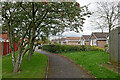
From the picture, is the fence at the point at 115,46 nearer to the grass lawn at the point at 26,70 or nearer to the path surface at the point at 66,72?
the path surface at the point at 66,72

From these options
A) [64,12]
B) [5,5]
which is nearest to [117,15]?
[64,12]

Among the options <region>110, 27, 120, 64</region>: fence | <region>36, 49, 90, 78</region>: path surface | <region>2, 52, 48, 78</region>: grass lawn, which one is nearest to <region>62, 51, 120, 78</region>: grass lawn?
<region>36, 49, 90, 78</region>: path surface

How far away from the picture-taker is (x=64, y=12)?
19.5 feet

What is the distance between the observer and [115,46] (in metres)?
6.07

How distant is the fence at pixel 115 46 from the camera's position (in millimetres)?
5781

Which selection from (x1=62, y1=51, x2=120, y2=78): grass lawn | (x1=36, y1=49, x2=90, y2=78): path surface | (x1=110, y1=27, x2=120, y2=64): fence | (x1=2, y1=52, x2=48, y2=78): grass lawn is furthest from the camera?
(x1=110, y1=27, x2=120, y2=64): fence

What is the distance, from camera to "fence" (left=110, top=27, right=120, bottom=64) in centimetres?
578

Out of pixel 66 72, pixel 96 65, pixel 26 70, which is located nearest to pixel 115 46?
pixel 96 65

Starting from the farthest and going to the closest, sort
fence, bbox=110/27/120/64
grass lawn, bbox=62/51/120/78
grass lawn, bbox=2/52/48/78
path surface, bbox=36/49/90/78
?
1. fence, bbox=110/27/120/64
2. path surface, bbox=36/49/90/78
3. grass lawn, bbox=2/52/48/78
4. grass lawn, bbox=62/51/120/78

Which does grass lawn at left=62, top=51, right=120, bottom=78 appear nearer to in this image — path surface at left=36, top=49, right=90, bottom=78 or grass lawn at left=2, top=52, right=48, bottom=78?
path surface at left=36, top=49, right=90, bottom=78

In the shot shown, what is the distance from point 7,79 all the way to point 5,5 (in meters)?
4.01

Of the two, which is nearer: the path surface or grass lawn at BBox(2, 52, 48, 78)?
grass lawn at BBox(2, 52, 48, 78)

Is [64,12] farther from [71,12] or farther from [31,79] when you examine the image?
[31,79]

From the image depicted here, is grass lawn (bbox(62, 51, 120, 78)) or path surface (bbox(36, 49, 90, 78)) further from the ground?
grass lawn (bbox(62, 51, 120, 78))
